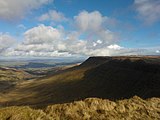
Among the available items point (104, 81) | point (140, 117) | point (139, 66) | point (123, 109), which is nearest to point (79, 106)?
point (123, 109)

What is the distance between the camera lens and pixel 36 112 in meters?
27.2

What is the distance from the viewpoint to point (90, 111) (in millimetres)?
29047

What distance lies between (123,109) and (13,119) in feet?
45.6

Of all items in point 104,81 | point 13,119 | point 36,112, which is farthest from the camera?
point 104,81

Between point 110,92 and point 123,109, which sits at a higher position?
point 123,109

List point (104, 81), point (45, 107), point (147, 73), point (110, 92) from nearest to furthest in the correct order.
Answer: point (45, 107) < point (110, 92) < point (147, 73) < point (104, 81)

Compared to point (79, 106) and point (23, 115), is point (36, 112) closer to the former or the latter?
point (23, 115)

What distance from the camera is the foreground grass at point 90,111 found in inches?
1045

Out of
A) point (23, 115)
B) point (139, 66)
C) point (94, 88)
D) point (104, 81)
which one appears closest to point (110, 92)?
point (94, 88)

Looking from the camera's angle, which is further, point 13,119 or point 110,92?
point 110,92

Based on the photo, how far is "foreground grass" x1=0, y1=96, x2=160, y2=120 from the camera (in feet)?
87.0

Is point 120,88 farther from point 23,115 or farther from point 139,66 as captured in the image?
point 23,115

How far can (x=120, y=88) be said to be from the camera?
114688mm

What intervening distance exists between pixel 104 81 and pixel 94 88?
11.8 m
